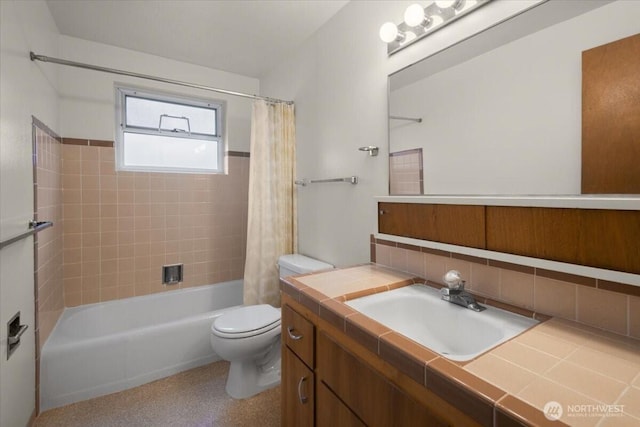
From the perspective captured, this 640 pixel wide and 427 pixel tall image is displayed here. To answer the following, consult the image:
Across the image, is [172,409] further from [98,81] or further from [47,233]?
[98,81]

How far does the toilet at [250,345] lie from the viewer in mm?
1729

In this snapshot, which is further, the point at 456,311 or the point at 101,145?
the point at 101,145

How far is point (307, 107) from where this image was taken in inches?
90.3

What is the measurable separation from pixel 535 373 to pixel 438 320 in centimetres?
47

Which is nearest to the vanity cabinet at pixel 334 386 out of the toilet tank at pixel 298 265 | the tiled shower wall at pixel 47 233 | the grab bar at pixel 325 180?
the toilet tank at pixel 298 265

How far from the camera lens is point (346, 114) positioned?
188cm

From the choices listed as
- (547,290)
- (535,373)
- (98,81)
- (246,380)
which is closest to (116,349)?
(246,380)

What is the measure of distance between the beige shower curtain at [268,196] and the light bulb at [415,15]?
4.14 ft

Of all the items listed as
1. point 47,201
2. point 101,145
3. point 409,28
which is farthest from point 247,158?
point 409,28

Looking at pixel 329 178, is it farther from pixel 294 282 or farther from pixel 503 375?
pixel 503 375

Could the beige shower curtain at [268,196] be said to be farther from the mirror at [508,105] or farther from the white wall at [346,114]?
the mirror at [508,105]

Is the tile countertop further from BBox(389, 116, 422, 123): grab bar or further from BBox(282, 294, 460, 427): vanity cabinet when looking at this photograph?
BBox(389, 116, 422, 123): grab bar

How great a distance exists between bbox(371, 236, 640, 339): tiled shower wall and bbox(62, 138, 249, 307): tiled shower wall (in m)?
2.09

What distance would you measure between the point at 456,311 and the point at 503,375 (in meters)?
0.45
